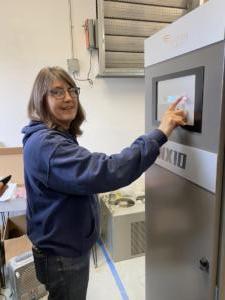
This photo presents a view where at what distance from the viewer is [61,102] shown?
1090 mm

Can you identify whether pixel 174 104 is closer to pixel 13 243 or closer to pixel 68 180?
pixel 68 180

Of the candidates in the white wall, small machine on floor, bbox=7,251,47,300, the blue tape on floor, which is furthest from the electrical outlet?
the blue tape on floor

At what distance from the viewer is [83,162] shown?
88cm

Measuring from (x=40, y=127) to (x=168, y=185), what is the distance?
0.60 m

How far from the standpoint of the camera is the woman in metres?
0.88

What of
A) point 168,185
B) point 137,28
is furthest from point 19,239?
point 137,28

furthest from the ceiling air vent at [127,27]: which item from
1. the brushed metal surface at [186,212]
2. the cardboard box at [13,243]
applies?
Result: the cardboard box at [13,243]

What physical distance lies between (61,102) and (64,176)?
0.36m

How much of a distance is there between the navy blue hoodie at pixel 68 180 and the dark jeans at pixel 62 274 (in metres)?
0.05

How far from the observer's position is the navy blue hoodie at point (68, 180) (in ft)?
2.86

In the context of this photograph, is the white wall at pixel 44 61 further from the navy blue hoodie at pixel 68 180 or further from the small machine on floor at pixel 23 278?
the navy blue hoodie at pixel 68 180

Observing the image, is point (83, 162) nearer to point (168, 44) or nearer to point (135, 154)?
point (135, 154)

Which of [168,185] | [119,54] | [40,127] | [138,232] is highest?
[119,54]

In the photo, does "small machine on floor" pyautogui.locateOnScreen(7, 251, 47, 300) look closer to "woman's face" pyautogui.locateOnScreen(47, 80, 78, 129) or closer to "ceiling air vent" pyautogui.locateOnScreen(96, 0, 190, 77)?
"woman's face" pyautogui.locateOnScreen(47, 80, 78, 129)
